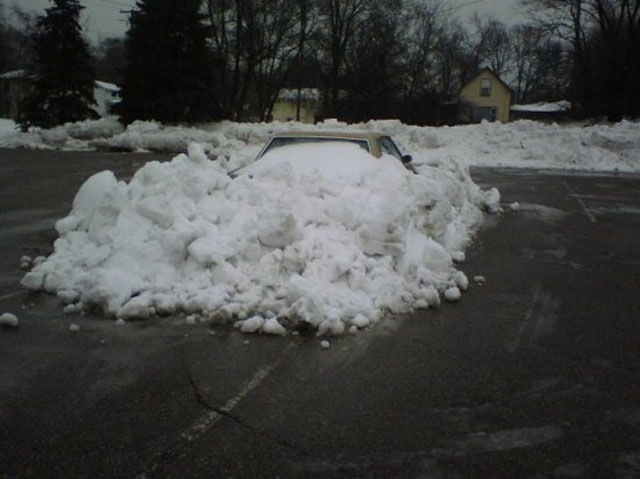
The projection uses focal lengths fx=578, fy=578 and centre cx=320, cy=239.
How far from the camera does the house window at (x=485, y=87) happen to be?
64875mm

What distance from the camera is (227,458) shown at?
3.02 metres

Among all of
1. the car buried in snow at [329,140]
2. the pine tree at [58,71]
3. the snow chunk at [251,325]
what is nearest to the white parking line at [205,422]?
the snow chunk at [251,325]

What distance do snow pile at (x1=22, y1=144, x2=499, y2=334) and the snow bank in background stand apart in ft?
54.5

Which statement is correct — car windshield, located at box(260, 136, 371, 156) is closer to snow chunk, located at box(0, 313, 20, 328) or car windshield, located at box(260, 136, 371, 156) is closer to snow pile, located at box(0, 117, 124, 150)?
snow chunk, located at box(0, 313, 20, 328)

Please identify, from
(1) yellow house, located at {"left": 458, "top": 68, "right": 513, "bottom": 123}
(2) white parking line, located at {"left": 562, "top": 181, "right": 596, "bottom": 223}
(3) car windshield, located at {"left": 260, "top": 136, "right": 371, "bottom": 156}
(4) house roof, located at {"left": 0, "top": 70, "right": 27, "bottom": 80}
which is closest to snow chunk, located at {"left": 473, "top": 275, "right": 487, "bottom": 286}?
(3) car windshield, located at {"left": 260, "top": 136, "right": 371, "bottom": 156}

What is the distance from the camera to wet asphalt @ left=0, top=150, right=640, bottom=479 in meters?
3.02

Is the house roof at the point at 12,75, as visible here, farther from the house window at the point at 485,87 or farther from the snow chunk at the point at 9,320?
the snow chunk at the point at 9,320

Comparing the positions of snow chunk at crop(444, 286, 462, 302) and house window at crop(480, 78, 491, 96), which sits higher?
house window at crop(480, 78, 491, 96)

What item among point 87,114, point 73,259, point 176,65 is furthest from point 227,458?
point 87,114

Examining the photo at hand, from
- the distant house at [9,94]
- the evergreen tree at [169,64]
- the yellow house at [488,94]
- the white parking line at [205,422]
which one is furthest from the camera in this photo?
the yellow house at [488,94]

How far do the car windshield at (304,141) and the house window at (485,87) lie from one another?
61038 millimetres

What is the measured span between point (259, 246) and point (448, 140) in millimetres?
23351

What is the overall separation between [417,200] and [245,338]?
345 cm

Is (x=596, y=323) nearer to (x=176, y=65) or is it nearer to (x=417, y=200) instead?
(x=417, y=200)
